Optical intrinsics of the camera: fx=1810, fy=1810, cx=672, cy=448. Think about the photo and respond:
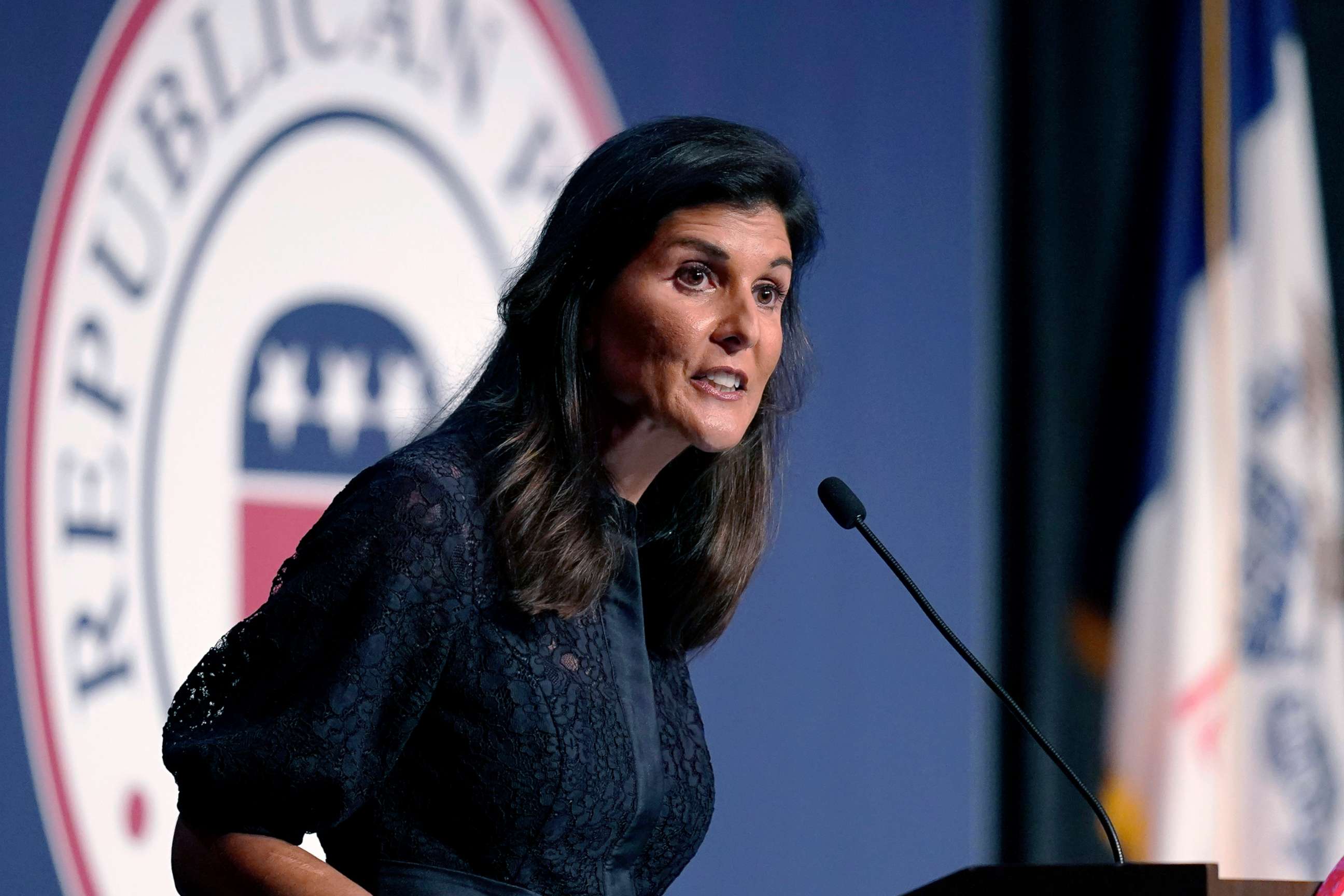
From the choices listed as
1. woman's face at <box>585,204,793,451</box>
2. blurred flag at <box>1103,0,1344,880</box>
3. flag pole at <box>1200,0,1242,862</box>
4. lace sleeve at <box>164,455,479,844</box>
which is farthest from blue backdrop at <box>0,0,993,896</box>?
lace sleeve at <box>164,455,479,844</box>

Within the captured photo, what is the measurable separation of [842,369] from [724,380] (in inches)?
76.9

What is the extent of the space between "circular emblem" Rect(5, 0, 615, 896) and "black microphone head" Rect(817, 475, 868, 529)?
486 millimetres

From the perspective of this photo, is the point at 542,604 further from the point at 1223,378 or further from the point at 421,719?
the point at 1223,378

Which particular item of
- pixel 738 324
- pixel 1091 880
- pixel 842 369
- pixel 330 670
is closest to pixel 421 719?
pixel 330 670

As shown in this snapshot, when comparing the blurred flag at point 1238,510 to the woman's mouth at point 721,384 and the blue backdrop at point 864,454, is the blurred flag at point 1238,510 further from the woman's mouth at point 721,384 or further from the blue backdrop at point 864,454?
the woman's mouth at point 721,384

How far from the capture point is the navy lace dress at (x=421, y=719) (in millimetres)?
1383

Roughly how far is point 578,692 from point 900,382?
225 centimetres

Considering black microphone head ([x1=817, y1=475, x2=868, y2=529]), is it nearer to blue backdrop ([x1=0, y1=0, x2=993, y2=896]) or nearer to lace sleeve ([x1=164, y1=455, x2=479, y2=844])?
lace sleeve ([x1=164, y1=455, x2=479, y2=844])

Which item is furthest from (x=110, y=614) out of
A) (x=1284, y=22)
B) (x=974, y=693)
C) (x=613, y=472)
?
(x=1284, y=22)

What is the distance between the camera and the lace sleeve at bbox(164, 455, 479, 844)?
1.37 meters

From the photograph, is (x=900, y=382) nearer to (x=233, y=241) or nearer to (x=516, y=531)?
(x=233, y=241)

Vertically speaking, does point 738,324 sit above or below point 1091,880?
above

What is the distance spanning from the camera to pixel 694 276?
5.33 ft

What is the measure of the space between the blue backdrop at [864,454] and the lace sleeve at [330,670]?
175 centimetres
